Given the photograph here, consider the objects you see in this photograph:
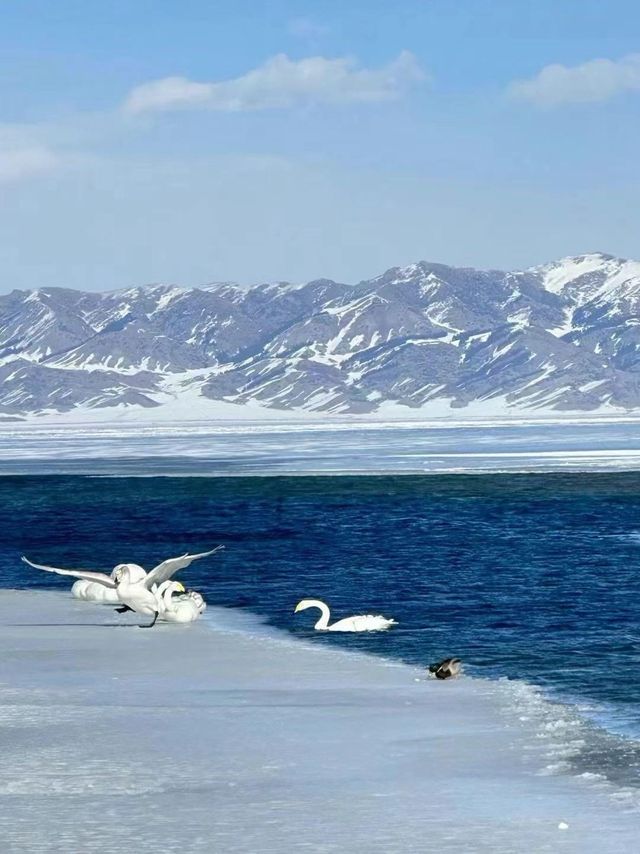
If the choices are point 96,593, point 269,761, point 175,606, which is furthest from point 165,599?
point 269,761

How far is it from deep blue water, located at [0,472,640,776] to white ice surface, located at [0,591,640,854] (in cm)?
183

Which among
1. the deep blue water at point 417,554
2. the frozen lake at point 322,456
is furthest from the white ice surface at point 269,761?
the frozen lake at point 322,456

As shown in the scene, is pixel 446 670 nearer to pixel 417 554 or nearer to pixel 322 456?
pixel 417 554

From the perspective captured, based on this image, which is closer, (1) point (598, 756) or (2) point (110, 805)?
(2) point (110, 805)

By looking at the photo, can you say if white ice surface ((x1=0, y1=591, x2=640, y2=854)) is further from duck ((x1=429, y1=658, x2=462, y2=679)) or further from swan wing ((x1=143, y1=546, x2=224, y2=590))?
swan wing ((x1=143, y1=546, x2=224, y2=590))

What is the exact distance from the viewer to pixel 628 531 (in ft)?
148

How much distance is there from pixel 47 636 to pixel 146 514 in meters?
33.0

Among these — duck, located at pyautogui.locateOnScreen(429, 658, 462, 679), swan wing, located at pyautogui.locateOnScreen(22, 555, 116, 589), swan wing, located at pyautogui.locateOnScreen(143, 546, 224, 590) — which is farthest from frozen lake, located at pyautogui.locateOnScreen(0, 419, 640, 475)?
duck, located at pyautogui.locateOnScreen(429, 658, 462, 679)

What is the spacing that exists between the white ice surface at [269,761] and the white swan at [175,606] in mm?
2827

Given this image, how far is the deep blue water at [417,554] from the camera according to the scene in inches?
887

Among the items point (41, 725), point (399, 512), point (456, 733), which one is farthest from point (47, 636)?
point (399, 512)

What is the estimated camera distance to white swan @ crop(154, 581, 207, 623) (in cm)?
2494

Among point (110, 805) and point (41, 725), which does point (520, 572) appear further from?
point (110, 805)

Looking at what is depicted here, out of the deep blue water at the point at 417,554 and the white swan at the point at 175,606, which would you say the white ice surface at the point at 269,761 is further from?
the white swan at the point at 175,606
